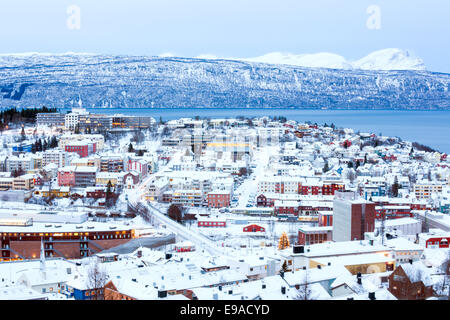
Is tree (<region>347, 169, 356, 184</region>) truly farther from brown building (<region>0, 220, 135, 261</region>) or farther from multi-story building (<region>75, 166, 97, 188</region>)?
brown building (<region>0, 220, 135, 261</region>)

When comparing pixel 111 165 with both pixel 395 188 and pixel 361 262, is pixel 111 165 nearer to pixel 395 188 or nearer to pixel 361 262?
pixel 395 188

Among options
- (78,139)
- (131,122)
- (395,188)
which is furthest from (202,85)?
(395,188)

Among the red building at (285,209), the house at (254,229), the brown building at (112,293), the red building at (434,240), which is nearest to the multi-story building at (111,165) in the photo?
the red building at (285,209)

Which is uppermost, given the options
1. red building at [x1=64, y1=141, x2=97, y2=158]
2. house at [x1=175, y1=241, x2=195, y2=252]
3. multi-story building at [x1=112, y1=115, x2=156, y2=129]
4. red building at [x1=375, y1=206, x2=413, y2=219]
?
multi-story building at [x1=112, y1=115, x2=156, y2=129]

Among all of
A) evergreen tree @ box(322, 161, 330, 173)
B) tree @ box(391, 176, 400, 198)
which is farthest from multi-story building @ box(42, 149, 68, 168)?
tree @ box(391, 176, 400, 198)

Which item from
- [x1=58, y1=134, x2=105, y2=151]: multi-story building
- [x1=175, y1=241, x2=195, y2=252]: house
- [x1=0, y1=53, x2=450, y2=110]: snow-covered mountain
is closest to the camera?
[x1=175, y1=241, x2=195, y2=252]: house

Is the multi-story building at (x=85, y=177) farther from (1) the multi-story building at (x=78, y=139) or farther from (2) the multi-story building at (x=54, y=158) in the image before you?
(1) the multi-story building at (x=78, y=139)

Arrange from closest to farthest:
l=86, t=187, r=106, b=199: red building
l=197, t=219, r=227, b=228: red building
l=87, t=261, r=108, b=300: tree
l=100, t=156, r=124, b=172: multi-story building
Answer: l=87, t=261, r=108, b=300: tree → l=197, t=219, r=227, b=228: red building → l=86, t=187, r=106, b=199: red building → l=100, t=156, r=124, b=172: multi-story building
